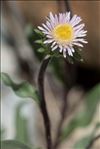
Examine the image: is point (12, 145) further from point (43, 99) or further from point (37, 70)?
point (37, 70)

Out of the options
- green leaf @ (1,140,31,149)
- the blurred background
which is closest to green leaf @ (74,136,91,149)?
the blurred background

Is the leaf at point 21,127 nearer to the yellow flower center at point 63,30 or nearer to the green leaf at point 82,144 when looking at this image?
the green leaf at point 82,144

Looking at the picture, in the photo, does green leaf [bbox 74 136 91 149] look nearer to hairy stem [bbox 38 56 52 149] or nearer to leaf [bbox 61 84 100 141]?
leaf [bbox 61 84 100 141]

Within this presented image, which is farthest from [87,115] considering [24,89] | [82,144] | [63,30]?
[63,30]

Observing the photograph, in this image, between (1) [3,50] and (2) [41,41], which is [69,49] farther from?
(1) [3,50]

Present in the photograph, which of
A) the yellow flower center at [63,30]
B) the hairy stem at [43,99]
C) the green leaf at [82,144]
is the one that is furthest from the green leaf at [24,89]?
the green leaf at [82,144]

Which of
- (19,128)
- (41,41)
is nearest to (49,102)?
(19,128)

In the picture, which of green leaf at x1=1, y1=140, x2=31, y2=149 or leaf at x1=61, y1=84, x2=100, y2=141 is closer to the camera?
green leaf at x1=1, y1=140, x2=31, y2=149
